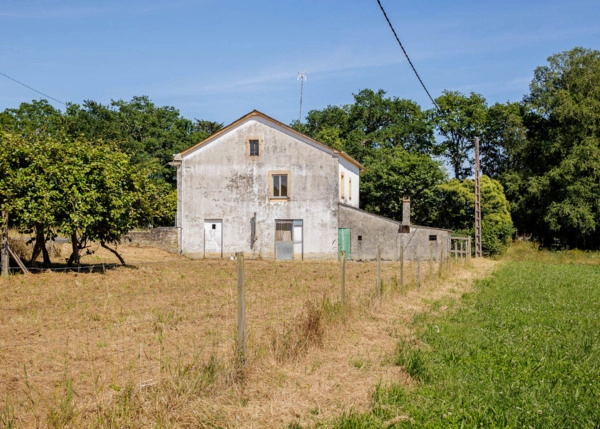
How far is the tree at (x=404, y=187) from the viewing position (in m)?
51.1

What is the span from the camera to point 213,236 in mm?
38000

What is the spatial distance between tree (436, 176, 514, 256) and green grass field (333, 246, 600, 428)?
33.7 meters

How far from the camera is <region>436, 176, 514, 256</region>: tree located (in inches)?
1882

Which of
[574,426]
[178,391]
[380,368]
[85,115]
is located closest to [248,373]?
[178,391]

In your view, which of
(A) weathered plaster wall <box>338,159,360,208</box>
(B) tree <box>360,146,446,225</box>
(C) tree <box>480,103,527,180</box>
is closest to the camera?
(A) weathered plaster wall <box>338,159,360,208</box>

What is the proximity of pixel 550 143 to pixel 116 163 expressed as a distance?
40296 mm

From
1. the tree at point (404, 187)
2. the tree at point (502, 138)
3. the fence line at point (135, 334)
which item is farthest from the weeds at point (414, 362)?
the tree at point (502, 138)

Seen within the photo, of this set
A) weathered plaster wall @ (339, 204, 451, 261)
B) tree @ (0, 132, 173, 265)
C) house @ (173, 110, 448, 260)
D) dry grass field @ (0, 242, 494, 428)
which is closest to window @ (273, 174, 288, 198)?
house @ (173, 110, 448, 260)

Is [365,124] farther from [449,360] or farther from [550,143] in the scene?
[449,360]

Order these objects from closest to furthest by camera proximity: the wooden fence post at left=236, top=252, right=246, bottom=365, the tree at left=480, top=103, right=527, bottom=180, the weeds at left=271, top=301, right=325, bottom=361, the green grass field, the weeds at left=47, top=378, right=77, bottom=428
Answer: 1. the weeds at left=47, top=378, right=77, bottom=428
2. the green grass field
3. the wooden fence post at left=236, top=252, right=246, bottom=365
4. the weeds at left=271, top=301, right=325, bottom=361
5. the tree at left=480, top=103, right=527, bottom=180

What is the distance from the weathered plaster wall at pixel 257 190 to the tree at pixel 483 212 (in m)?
15.5

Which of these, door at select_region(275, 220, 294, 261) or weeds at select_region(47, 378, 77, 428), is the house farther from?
weeds at select_region(47, 378, 77, 428)

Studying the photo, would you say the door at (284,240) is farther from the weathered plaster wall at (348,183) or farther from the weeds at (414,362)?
the weeds at (414,362)

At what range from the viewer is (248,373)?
778 cm
